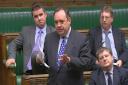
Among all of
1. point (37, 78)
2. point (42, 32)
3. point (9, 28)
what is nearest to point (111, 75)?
point (37, 78)

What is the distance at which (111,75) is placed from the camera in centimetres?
379

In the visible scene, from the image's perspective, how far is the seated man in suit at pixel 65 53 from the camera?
12.1 feet

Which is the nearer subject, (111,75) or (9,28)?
(111,75)

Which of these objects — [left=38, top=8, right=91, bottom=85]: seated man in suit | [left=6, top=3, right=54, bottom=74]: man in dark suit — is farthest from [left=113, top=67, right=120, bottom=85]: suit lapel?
[left=6, top=3, right=54, bottom=74]: man in dark suit

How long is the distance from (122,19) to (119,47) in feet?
4.65

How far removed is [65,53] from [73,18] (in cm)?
212

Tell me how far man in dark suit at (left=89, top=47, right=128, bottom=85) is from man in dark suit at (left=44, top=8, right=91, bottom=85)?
12cm

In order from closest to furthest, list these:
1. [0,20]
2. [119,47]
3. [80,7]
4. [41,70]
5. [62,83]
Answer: [62,83], [41,70], [119,47], [0,20], [80,7]

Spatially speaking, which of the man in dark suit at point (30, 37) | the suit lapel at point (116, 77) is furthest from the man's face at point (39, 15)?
the suit lapel at point (116, 77)

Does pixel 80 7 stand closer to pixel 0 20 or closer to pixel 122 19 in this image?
pixel 122 19

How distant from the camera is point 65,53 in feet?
12.3

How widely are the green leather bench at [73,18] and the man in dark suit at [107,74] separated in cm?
198

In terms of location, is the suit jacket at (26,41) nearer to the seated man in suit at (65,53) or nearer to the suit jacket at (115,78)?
the seated man in suit at (65,53)

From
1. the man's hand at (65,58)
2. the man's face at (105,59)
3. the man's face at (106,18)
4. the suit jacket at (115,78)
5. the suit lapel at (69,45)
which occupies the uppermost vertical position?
the man's face at (106,18)
